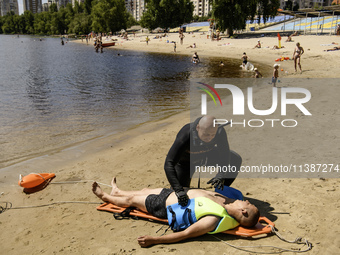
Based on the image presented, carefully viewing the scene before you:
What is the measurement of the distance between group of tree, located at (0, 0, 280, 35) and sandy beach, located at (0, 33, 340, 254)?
40.0m

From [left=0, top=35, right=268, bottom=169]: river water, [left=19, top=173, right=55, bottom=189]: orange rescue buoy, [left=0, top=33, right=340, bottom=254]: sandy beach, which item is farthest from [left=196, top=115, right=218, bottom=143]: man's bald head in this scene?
[left=0, top=35, right=268, bottom=169]: river water

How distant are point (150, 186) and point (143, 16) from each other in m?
81.7

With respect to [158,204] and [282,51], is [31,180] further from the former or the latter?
[282,51]

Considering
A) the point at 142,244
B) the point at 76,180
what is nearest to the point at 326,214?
the point at 142,244

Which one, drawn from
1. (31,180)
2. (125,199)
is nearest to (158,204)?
(125,199)

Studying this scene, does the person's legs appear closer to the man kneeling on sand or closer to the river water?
the man kneeling on sand

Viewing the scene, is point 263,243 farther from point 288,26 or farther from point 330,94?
point 288,26

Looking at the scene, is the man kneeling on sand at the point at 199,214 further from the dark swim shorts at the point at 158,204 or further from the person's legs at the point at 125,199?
the person's legs at the point at 125,199

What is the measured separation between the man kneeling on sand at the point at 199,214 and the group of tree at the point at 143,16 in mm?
46111

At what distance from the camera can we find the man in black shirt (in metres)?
4.41

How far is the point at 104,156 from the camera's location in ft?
27.2

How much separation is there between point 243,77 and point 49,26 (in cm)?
16953

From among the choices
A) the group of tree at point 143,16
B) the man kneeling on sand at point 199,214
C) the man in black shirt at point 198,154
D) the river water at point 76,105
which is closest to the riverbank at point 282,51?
the group of tree at point 143,16

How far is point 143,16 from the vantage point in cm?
8112
